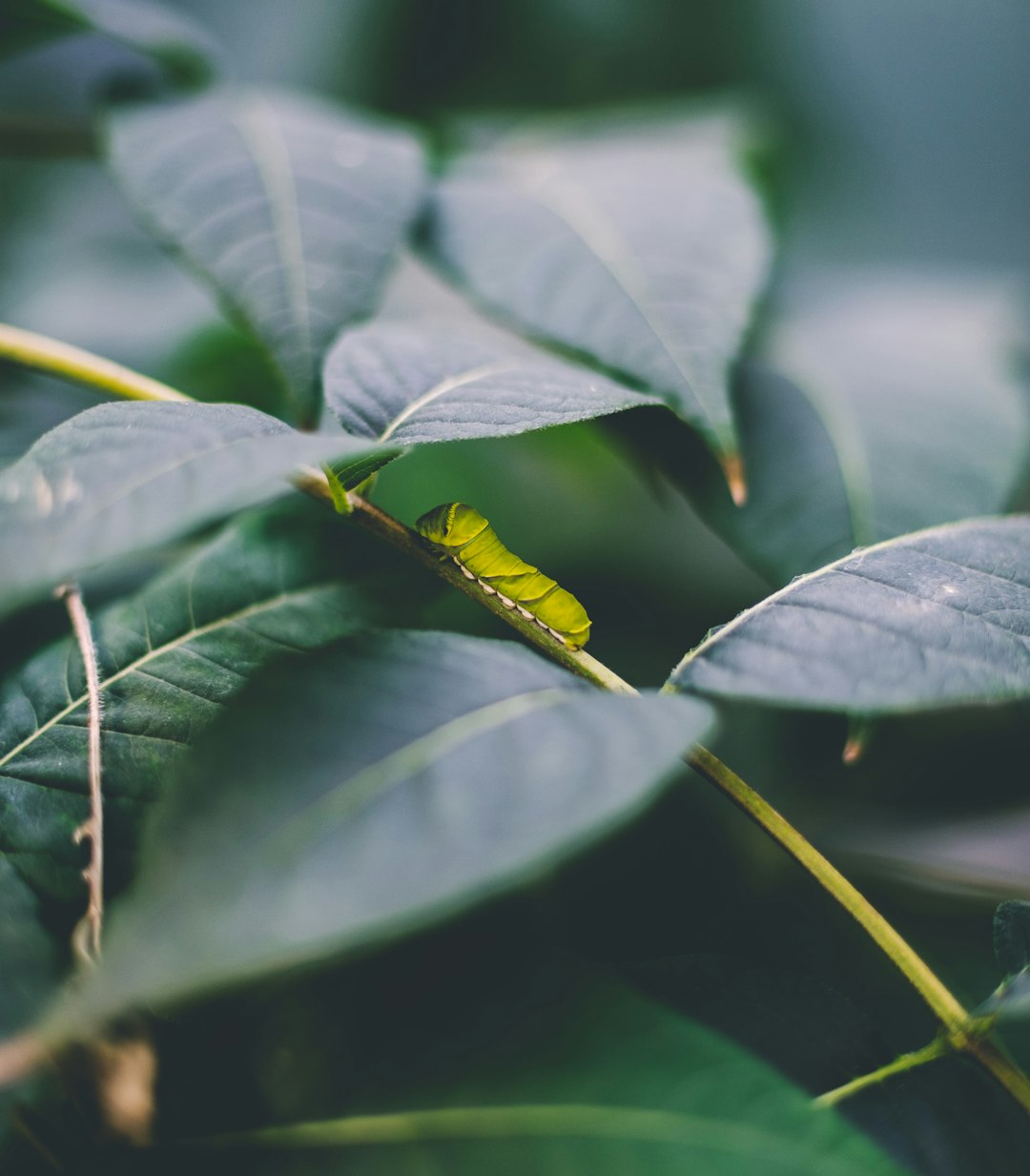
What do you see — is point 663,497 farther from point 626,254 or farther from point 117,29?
point 117,29

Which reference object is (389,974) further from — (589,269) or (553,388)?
(589,269)

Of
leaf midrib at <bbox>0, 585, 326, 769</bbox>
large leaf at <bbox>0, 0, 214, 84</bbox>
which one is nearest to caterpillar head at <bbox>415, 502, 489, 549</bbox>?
leaf midrib at <bbox>0, 585, 326, 769</bbox>

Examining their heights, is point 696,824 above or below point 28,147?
below

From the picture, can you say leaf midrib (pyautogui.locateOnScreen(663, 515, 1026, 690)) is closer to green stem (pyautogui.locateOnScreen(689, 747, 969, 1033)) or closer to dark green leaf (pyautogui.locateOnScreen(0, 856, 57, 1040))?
green stem (pyautogui.locateOnScreen(689, 747, 969, 1033))

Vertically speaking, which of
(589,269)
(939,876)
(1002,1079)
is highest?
(589,269)

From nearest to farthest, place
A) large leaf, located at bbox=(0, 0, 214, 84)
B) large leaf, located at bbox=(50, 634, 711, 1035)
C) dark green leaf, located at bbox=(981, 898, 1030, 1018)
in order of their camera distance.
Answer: large leaf, located at bbox=(50, 634, 711, 1035), dark green leaf, located at bbox=(981, 898, 1030, 1018), large leaf, located at bbox=(0, 0, 214, 84)

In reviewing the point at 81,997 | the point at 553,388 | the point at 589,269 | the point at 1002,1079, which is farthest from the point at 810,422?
the point at 81,997

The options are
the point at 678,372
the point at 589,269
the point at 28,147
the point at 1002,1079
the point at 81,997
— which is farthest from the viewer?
the point at 28,147
